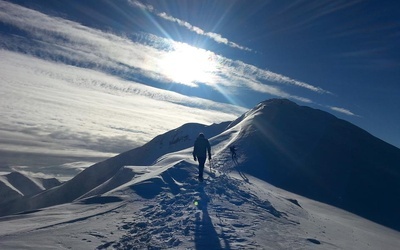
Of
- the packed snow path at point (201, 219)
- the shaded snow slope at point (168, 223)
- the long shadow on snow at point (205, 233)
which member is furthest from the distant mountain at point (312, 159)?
the long shadow on snow at point (205, 233)

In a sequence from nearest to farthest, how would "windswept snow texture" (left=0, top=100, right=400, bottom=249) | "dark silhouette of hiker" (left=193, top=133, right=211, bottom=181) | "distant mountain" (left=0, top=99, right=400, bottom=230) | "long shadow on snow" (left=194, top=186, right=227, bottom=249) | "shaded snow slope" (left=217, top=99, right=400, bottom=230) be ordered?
1. "long shadow on snow" (left=194, top=186, right=227, bottom=249)
2. "windswept snow texture" (left=0, top=100, right=400, bottom=249)
3. "dark silhouette of hiker" (left=193, top=133, right=211, bottom=181)
4. "distant mountain" (left=0, top=99, right=400, bottom=230)
5. "shaded snow slope" (left=217, top=99, right=400, bottom=230)

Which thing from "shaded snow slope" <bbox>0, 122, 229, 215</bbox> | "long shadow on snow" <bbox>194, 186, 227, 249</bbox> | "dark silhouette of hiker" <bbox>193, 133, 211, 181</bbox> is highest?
"dark silhouette of hiker" <bbox>193, 133, 211, 181</bbox>

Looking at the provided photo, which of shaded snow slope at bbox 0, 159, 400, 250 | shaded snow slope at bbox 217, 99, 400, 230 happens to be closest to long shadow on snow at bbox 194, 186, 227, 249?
shaded snow slope at bbox 0, 159, 400, 250

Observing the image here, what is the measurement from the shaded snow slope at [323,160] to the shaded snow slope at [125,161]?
84.4ft

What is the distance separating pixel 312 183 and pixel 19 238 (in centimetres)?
3655

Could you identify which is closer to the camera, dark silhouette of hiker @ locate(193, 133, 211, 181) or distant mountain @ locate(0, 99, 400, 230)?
dark silhouette of hiker @ locate(193, 133, 211, 181)

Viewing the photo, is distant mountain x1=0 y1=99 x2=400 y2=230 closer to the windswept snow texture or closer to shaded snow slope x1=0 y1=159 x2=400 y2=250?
the windswept snow texture

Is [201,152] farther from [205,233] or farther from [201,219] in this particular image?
[205,233]

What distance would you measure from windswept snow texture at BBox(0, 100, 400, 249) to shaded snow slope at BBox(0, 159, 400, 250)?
4 centimetres

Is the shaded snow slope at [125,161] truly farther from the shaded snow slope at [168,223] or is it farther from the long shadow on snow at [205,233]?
the long shadow on snow at [205,233]

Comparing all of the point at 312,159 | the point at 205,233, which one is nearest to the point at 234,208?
the point at 205,233

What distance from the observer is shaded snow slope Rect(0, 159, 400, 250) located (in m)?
10.9

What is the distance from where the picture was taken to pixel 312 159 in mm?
49531

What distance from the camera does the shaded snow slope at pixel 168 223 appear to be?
1091 cm
